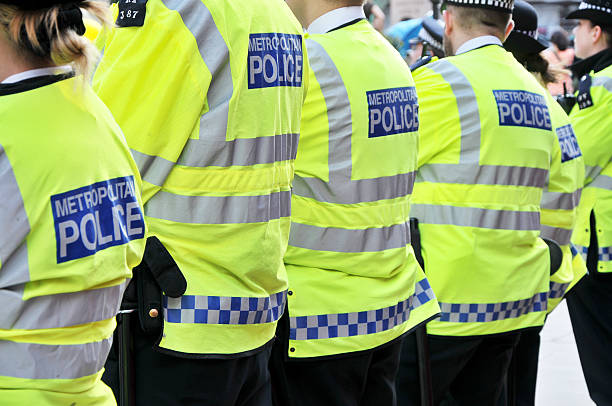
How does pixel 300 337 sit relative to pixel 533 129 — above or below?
below

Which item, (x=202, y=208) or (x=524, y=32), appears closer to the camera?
(x=202, y=208)

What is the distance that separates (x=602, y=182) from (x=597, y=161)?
13 cm

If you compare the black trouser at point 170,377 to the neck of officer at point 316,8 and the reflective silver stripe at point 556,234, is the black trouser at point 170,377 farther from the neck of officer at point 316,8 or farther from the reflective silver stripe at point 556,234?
the reflective silver stripe at point 556,234

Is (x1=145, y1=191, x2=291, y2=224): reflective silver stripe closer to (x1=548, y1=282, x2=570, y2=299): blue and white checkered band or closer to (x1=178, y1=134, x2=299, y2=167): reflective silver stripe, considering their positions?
(x1=178, y1=134, x2=299, y2=167): reflective silver stripe

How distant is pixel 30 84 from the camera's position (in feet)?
6.05

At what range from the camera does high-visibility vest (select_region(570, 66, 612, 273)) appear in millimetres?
5199

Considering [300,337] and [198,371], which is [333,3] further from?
[198,371]

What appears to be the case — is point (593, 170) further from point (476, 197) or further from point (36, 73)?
point (36, 73)

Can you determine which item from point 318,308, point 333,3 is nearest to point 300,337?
point 318,308

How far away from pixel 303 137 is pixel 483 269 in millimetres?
1211

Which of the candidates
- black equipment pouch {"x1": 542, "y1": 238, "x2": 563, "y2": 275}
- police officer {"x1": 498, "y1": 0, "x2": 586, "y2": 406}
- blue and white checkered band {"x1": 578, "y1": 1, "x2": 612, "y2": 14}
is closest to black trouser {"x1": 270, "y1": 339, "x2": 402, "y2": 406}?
police officer {"x1": 498, "y1": 0, "x2": 586, "y2": 406}

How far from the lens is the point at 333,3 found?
3.17 m

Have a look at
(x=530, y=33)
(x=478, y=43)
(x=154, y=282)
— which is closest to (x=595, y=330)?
(x=530, y=33)

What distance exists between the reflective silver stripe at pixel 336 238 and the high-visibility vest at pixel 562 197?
1465 millimetres
